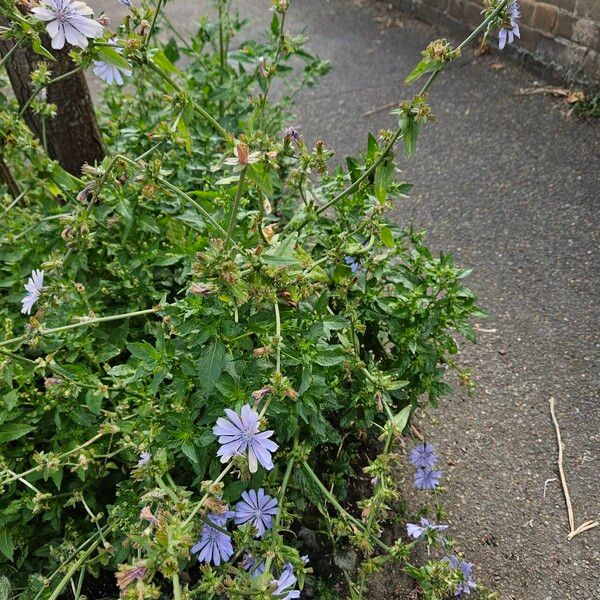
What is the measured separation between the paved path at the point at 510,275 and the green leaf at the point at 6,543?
3.53ft

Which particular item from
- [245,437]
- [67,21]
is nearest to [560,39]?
[67,21]

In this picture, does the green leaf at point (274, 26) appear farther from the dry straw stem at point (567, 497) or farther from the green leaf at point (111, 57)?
the dry straw stem at point (567, 497)

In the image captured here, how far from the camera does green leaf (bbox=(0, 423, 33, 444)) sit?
185cm

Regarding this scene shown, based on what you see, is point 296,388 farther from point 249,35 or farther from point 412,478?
point 249,35

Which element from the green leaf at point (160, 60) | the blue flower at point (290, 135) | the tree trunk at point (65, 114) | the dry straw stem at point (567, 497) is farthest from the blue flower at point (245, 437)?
the tree trunk at point (65, 114)

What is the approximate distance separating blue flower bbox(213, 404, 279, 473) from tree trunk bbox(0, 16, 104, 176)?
1765mm

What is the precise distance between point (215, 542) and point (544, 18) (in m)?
4.26

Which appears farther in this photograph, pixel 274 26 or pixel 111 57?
Answer: pixel 274 26

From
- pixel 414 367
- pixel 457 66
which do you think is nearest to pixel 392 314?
pixel 414 367

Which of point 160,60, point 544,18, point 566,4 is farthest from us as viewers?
point 544,18

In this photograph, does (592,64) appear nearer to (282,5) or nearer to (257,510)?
(282,5)

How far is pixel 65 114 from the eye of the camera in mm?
2770

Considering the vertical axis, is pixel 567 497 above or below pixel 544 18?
below

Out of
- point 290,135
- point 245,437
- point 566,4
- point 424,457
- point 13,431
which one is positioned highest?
point 290,135
